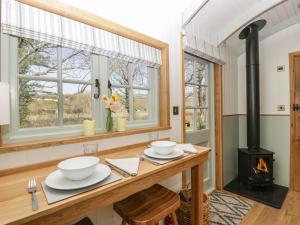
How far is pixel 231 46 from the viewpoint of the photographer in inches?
113

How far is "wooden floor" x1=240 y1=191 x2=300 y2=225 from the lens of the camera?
74.1 inches

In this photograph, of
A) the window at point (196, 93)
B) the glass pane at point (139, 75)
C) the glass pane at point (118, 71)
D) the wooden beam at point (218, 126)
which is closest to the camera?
the glass pane at point (118, 71)

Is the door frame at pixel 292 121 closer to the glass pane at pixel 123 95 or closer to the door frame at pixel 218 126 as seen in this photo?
the door frame at pixel 218 126

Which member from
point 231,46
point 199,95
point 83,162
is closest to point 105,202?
point 83,162

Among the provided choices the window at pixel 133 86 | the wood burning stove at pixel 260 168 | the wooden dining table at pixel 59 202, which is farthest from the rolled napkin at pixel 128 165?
the wood burning stove at pixel 260 168

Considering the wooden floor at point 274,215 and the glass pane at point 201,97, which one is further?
the glass pane at point 201,97

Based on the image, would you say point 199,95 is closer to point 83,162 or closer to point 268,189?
point 268,189

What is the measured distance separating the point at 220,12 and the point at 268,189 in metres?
2.56

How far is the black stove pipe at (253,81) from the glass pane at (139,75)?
5.47ft

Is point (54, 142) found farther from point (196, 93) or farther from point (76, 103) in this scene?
point (196, 93)

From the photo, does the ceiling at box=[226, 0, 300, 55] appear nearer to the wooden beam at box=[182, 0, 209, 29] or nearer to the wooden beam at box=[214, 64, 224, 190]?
the wooden beam at box=[214, 64, 224, 190]

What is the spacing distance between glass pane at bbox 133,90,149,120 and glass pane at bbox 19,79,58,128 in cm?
74

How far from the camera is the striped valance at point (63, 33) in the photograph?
0.98m

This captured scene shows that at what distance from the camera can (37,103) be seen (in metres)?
1.21
